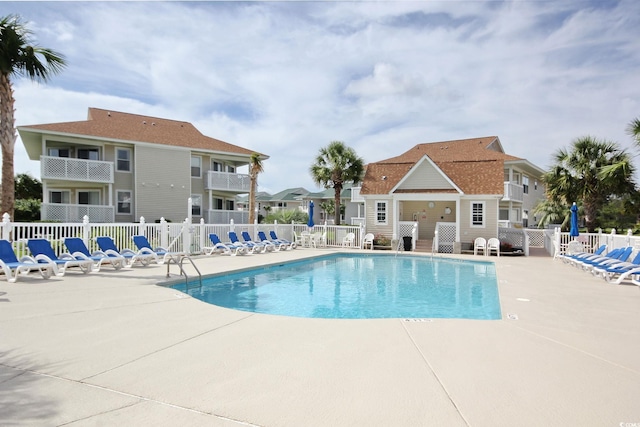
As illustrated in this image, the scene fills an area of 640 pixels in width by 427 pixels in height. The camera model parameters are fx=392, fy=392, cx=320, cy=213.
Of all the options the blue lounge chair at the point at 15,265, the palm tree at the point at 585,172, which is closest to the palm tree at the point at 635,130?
the palm tree at the point at 585,172

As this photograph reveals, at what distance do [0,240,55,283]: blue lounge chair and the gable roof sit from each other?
15.6 meters

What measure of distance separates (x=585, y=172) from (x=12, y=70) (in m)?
25.9

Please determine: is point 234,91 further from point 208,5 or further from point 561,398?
point 561,398

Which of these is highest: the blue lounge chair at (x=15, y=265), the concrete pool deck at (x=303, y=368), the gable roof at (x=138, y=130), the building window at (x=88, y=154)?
the gable roof at (x=138, y=130)

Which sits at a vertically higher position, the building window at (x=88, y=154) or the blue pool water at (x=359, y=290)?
the building window at (x=88, y=154)

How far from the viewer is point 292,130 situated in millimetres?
24562

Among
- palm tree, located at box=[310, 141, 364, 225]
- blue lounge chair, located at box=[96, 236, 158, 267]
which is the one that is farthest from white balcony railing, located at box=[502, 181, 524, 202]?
blue lounge chair, located at box=[96, 236, 158, 267]

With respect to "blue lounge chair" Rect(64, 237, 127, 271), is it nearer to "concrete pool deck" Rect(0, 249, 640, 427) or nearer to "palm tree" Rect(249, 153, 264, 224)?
"concrete pool deck" Rect(0, 249, 640, 427)

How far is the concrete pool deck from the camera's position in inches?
126

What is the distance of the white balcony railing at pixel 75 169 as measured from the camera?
22828 millimetres

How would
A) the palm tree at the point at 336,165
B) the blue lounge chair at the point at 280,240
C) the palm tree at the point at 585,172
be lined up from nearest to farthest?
the palm tree at the point at 585,172, the blue lounge chair at the point at 280,240, the palm tree at the point at 336,165

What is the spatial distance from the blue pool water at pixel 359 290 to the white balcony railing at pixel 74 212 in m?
14.1

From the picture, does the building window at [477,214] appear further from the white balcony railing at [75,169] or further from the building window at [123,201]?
the white balcony railing at [75,169]

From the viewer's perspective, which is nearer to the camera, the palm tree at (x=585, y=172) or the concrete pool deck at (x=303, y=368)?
the concrete pool deck at (x=303, y=368)
